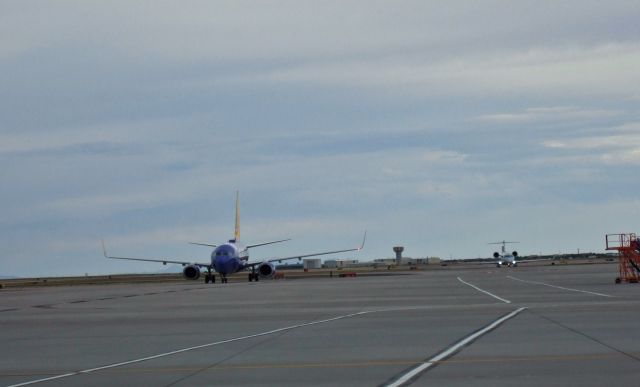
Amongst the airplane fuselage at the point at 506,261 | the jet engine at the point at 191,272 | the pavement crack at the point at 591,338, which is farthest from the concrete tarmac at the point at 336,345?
the airplane fuselage at the point at 506,261

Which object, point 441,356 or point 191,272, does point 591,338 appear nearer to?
point 441,356

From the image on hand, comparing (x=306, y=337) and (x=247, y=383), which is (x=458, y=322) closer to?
(x=306, y=337)

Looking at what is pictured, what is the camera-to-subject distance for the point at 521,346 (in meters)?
18.0

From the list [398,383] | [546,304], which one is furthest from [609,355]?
[546,304]

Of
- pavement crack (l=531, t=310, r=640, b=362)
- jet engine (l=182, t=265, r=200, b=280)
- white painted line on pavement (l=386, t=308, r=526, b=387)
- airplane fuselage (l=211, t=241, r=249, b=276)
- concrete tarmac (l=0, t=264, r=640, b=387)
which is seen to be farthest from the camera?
jet engine (l=182, t=265, r=200, b=280)

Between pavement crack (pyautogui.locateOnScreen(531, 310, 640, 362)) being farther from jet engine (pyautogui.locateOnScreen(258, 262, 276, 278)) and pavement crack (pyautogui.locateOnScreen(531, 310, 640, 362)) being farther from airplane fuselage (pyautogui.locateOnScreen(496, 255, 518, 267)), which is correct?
airplane fuselage (pyautogui.locateOnScreen(496, 255, 518, 267))

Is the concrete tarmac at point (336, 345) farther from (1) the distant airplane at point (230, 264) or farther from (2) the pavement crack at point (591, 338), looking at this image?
(1) the distant airplane at point (230, 264)

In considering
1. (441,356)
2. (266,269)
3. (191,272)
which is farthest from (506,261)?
(441,356)

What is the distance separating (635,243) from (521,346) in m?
38.0

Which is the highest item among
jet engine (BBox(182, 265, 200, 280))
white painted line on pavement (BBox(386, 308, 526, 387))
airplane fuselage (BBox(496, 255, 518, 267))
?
airplane fuselage (BBox(496, 255, 518, 267))

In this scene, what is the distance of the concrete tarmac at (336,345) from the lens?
1456 cm

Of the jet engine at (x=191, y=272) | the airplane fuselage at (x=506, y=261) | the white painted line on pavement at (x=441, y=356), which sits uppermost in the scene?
the airplane fuselage at (x=506, y=261)

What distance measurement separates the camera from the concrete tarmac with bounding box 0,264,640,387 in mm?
14562

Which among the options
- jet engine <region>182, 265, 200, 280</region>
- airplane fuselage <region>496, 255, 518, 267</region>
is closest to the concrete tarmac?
jet engine <region>182, 265, 200, 280</region>
